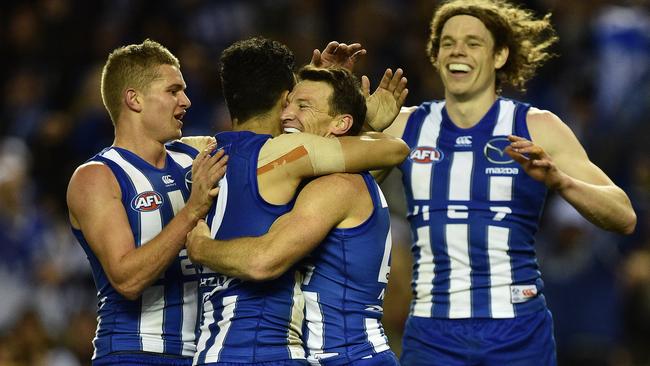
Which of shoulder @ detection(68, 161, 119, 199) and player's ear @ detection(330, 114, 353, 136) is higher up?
player's ear @ detection(330, 114, 353, 136)

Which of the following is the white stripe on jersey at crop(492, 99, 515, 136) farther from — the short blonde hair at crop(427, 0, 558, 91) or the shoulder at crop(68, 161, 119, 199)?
the shoulder at crop(68, 161, 119, 199)

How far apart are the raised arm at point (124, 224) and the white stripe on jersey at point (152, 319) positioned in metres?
0.24

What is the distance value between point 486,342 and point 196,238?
1.63 metres

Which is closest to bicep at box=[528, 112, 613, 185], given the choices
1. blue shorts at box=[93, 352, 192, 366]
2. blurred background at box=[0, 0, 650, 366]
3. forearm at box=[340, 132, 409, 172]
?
forearm at box=[340, 132, 409, 172]

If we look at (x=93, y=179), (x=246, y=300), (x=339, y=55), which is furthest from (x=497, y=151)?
(x=93, y=179)

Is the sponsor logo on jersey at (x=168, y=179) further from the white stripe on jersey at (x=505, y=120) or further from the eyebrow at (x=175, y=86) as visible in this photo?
the white stripe on jersey at (x=505, y=120)

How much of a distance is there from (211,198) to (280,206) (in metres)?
0.31

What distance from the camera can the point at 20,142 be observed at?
38.7 ft

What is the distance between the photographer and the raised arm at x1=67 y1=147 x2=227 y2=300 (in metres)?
4.89

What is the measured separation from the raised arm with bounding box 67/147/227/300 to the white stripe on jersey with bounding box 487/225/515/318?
1577 millimetres

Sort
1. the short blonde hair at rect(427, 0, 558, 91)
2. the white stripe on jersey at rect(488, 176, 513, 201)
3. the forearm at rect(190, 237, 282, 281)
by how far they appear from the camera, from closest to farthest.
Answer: the forearm at rect(190, 237, 282, 281)
the white stripe on jersey at rect(488, 176, 513, 201)
the short blonde hair at rect(427, 0, 558, 91)

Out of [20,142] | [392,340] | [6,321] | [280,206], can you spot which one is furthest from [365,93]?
[20,142]

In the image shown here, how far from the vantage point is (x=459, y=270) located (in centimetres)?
575

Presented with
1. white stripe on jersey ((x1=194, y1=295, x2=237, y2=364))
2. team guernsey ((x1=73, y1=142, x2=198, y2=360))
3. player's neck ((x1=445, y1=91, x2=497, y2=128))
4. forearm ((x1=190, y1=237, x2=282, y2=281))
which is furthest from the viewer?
player's neck ((x1=445, y1=91, x2=497, y2=128))
